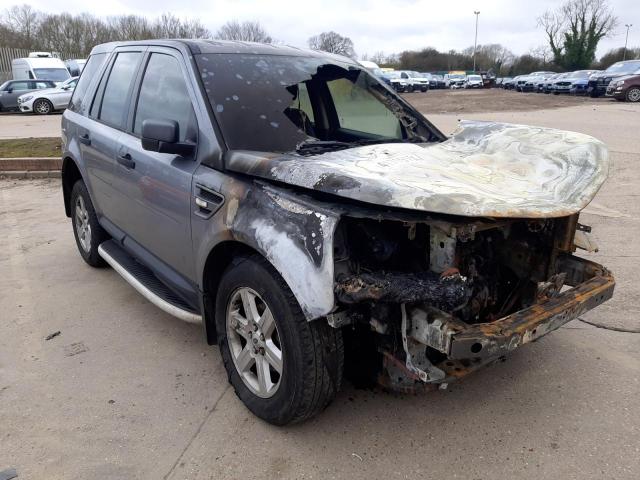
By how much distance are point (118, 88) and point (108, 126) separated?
0.31 meters

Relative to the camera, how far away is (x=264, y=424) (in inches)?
111

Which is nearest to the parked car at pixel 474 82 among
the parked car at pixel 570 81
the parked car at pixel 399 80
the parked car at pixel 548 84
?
the parked car at pixel 399 80

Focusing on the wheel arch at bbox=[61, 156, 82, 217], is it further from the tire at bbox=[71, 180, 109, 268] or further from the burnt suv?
the burnt suv

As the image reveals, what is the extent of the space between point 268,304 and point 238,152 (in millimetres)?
833

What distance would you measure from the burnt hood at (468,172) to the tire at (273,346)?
0.51 m

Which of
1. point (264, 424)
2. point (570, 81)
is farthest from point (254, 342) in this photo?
point (570, 81)

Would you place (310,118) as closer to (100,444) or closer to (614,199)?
(100,444)

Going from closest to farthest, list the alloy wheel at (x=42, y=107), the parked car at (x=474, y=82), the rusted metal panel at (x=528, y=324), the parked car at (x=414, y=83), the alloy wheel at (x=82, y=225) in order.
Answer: the rusted metal panel at (x=528, y=324), the alloy wheel at (x=82, y=225), the alloy wheel at (x=42, y=107), the parked car at (x=414, y=83), the parked car at (x=474, y=82)

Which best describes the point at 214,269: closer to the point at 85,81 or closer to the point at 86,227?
the point at 86,227

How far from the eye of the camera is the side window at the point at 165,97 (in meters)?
3.18

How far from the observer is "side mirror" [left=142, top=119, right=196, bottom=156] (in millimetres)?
2916

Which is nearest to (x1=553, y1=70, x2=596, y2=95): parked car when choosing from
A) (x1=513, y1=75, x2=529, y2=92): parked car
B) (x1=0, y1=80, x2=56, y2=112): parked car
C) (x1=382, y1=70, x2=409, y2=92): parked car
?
(x1=513, y1=75, x2=529, y2=92): parked car

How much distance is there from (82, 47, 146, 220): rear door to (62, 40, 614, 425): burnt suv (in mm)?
68

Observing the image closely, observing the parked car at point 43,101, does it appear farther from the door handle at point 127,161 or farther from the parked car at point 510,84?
the parked car at point 510,84
